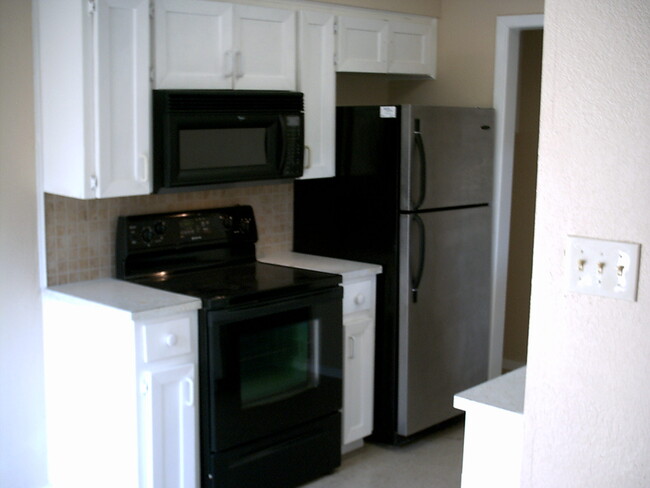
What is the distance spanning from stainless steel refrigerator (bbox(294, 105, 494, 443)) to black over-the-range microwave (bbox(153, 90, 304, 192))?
0.41 meters

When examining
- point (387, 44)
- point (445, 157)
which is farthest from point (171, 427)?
point (387, 44)

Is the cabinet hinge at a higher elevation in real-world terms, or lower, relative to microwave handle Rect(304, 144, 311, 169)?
lower


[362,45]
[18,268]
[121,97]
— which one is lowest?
[18,268]

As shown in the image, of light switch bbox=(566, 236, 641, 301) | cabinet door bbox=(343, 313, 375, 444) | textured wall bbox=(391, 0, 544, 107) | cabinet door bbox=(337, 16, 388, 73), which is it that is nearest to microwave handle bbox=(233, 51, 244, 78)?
cabinet door bbox=(337, 16, 388, 73)

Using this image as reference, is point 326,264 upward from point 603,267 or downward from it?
downward

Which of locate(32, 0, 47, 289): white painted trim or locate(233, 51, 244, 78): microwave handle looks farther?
locate(233, 51, 244, 78): microwave handle

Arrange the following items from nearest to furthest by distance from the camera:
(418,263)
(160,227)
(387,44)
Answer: (160,227)
(418,263)
(387,44)

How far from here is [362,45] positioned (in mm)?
3982

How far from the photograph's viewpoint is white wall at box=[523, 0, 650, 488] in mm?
1721

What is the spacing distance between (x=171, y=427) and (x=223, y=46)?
145cm

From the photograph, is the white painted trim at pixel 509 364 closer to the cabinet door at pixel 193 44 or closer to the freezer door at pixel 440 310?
the freezer door at pixel 440 310

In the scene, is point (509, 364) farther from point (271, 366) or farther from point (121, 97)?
point (121, 97)

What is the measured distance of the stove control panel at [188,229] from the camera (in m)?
3.39

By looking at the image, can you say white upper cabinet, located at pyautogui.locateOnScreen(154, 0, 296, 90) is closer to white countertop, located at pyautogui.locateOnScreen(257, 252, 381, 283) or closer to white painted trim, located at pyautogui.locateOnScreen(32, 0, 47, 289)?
white painted trim, located at pyautogui.locateOnScreen(32, 0, 47, 289)
